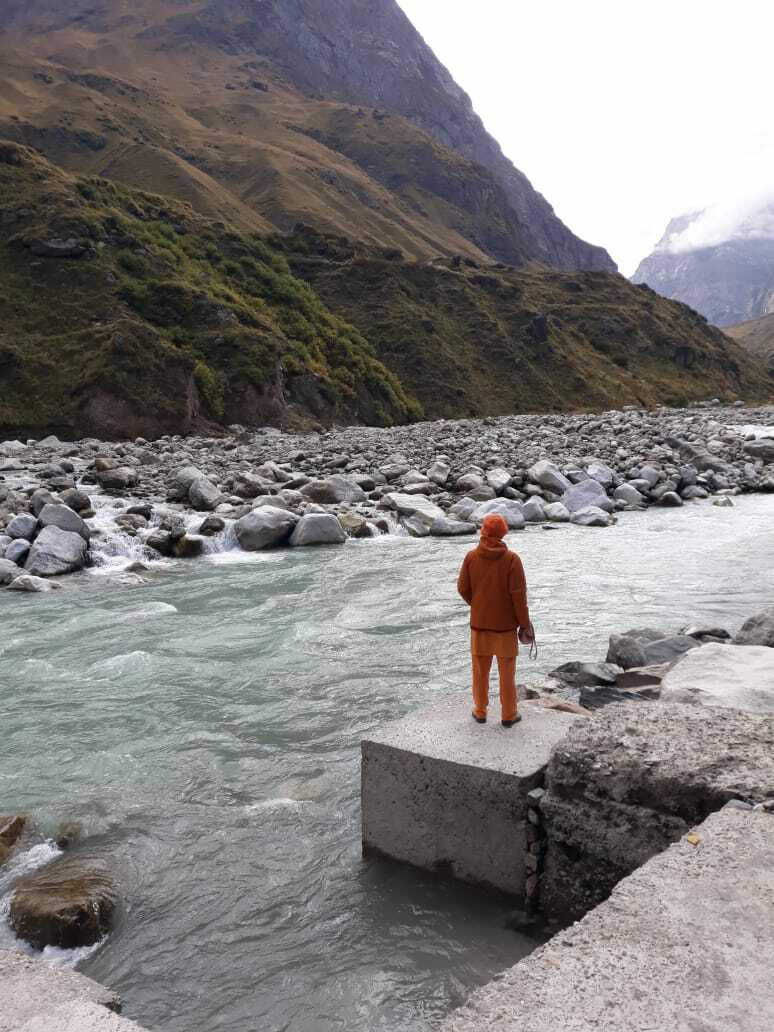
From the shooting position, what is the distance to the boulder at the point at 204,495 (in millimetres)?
17188

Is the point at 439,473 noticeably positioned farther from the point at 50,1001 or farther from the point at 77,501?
the point at 50,1001

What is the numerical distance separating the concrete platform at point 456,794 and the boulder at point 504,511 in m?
12.4

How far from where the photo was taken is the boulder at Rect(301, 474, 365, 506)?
1836cm

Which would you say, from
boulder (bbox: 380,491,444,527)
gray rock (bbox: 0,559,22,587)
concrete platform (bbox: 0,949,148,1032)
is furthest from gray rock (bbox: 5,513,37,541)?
concrete platform (bbox: 0,949,148,1032)

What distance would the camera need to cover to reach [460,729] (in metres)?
4.89

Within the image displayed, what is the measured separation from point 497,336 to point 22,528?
171 feet

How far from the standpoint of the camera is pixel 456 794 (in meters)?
4.43

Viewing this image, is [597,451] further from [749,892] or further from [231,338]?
[749,892]

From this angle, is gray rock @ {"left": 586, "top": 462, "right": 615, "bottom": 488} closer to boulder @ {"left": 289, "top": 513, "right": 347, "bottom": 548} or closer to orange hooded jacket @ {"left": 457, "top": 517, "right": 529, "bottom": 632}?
boulder @ {"left": 289, "top": 513, "right": 347, "bottom": 548}

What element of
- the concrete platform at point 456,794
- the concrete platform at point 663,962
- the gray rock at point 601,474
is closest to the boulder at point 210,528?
the gray rock at point 601,474

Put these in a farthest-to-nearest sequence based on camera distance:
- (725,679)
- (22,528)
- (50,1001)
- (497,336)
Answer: (497,336) < (22,528) < (725,679) < (50,1001)

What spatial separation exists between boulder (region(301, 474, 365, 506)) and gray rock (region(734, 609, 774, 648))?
11373 mm

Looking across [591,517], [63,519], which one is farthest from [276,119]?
[63,519]

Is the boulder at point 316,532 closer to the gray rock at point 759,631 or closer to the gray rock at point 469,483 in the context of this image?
the gray rock at point 469,483
